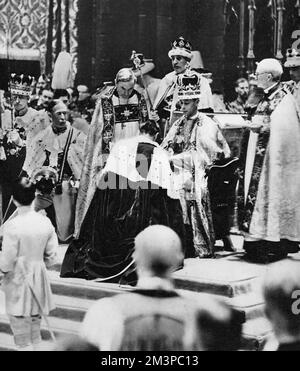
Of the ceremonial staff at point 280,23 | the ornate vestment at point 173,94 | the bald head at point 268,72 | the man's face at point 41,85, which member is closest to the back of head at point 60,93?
the man's face at point 41,85

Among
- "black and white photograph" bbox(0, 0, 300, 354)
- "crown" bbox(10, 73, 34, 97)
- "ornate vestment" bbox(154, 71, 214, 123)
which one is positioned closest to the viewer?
"black and white photograph" bbox(0, 0, 300, 354)

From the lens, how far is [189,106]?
5738 millimetres

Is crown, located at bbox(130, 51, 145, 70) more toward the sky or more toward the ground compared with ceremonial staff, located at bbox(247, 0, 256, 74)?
more toward the ground

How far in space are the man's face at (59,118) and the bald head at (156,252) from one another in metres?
3.34

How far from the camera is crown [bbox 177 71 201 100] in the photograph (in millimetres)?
5602

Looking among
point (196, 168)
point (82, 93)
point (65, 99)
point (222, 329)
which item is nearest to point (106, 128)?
point (196, 168)

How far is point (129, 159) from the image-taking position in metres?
5.38

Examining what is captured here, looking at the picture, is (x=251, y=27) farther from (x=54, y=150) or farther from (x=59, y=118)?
(x=54, y=150)

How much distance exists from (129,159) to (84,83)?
296 cm

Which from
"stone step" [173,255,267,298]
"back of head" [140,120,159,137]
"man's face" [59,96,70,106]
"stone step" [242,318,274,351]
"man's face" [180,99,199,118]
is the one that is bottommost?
"stone step" [242,318,274,351]

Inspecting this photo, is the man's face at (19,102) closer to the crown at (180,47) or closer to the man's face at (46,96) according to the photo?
the man's face at (46,96)

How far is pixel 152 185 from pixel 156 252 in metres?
2.14

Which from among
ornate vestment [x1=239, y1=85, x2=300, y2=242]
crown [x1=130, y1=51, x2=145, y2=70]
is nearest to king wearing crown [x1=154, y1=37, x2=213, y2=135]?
crown [x1=130, y1=51, x2=145, y2=70]

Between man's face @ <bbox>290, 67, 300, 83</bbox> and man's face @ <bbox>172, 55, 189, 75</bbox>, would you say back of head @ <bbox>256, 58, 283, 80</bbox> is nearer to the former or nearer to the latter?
man's face @ <bbox>290, 67, 300, 83</bbox>
